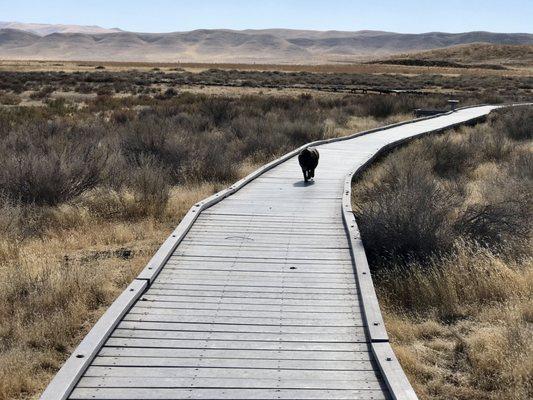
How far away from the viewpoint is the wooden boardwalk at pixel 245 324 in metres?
4.16

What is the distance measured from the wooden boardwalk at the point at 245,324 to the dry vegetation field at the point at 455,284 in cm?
58

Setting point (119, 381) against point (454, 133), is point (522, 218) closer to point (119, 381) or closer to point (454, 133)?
point (119, 381)

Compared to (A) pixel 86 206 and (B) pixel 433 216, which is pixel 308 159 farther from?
(A) pixel 86 206

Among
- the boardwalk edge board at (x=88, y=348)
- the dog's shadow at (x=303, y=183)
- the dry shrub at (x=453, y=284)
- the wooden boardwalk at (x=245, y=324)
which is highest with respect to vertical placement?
the boardwalk edge board at (x=88, y=348)

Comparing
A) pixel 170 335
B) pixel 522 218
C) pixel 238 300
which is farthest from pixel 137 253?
pixel 522 218

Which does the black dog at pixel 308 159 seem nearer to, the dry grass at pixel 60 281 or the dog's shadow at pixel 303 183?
the dog's shadow at pixel 303 183

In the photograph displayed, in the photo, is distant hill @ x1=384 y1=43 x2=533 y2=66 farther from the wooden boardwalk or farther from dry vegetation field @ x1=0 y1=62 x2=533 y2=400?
the wooden boardwalk

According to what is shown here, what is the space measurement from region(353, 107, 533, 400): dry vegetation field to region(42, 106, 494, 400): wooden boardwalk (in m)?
0.58

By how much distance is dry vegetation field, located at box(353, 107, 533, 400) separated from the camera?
5.14 meters

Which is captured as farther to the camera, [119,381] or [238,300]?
[238,300]

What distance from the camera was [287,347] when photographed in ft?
15.6

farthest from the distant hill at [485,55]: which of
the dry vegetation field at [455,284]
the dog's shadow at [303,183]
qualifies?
the dry vegetation field at [455,284]

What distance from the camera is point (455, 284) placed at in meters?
7.10

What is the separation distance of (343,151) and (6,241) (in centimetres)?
884
